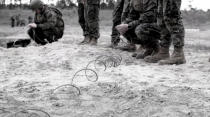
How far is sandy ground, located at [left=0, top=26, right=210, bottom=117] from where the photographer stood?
9.66 feet

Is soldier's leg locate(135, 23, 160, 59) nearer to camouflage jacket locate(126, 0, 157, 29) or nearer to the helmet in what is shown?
camouflage jacket locate(126, 0, 157, 29)

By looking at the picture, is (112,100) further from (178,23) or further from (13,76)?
(178,23)

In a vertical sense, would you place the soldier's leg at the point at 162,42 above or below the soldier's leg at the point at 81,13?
below

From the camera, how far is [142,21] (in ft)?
17.9

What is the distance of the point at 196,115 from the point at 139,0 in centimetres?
313

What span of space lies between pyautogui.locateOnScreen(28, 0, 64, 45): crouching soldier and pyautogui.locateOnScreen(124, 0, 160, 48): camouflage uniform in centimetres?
243

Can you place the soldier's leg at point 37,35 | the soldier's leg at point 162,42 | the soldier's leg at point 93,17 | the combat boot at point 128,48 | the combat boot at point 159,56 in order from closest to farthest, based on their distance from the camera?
1. the soldier's leg at point 162,42
2. the combat boot at point 159,56
3. the combat boot at point 128,48
4. the soldier's leg at point 93,17
5. the soldier's leg at point 37,35

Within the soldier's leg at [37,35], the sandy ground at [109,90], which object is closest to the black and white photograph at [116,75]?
the sandy ground at [109,90]

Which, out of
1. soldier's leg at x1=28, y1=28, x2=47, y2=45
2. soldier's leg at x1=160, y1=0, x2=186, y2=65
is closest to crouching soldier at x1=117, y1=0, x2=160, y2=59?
soldier's leg at x1=160, y1=0, x2=186, y2=65

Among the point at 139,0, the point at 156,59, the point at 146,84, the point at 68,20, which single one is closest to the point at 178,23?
the point at 156,59

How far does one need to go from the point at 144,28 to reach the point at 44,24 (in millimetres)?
2858

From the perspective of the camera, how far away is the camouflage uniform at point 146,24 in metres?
5.34

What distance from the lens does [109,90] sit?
3.55 metres

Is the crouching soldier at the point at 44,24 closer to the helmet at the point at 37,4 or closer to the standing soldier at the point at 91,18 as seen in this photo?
the helmet at the point at 37,4
